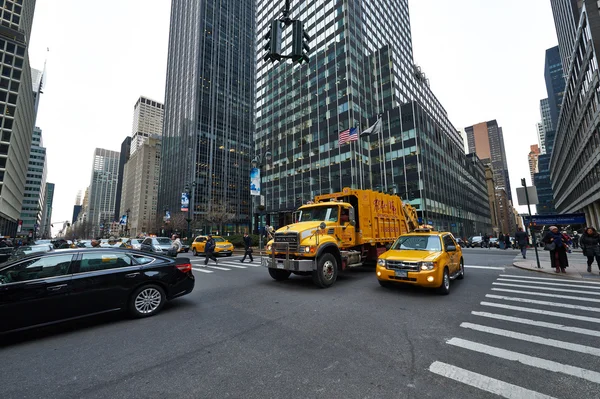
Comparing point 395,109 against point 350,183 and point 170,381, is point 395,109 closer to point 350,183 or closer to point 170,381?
point 350,183

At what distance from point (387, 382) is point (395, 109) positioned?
199 ft

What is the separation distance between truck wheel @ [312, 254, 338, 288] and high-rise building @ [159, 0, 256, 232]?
83.7m

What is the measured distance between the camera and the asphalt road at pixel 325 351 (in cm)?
312

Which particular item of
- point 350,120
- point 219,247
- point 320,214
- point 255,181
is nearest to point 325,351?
point 320,214

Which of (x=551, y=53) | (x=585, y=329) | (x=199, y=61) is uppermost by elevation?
(x=551, y=53)

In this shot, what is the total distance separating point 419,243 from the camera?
853 centimetres

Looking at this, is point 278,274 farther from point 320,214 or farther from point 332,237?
point 320,214

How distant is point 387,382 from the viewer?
125 inches

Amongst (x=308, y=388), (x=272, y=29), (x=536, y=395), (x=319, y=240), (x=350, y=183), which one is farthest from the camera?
(x=350, y=183)

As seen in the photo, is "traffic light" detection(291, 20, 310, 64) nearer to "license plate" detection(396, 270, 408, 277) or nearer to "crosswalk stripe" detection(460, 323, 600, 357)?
"license plate" detection(396, 270, 408, 277)

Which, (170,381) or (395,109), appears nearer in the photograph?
(170,381)

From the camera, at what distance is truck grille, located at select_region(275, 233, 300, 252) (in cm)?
853

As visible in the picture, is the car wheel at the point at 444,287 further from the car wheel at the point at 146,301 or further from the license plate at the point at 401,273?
the car wheel at the point at 146,301

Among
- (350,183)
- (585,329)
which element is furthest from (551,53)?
(585,329)
